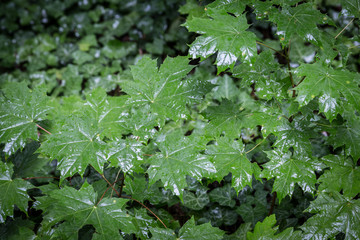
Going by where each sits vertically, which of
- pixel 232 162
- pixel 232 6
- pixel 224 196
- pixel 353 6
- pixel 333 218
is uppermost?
pixel 232 6

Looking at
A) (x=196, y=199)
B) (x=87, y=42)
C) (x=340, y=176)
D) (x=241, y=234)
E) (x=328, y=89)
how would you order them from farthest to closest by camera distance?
(x=87, y=42) → (x=196, y=199) → (x=241, y=234) → (x=340, y=176) → (x=328, y=89)

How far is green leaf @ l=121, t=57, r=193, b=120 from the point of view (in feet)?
5.15

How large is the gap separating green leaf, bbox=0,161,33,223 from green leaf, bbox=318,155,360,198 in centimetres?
182

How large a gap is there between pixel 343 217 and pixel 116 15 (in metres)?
3.65

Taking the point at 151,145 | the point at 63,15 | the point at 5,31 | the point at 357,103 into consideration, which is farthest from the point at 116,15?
the point at 357,103

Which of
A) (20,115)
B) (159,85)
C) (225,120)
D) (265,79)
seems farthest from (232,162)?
(20,115)

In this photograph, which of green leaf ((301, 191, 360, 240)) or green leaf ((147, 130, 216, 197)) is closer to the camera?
green leaf ((147, 130, 216, 197))

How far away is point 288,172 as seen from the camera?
1570 mm

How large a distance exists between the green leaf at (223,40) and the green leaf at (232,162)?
1.61 ft

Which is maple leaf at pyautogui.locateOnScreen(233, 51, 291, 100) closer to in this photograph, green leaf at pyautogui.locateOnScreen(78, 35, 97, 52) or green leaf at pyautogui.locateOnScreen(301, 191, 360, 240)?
green leaf at pyautogui.locateOnScreen(301, 191, 360, 240)

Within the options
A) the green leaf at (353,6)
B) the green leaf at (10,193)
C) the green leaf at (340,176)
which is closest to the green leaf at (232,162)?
the green leaf at (340,176)

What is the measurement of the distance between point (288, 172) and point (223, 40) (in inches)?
34.0

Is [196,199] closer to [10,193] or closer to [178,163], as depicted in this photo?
[178,163]

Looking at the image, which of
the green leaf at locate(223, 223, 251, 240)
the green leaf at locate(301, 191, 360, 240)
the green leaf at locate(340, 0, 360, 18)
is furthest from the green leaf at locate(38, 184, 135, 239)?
the green leaf at locate(340, 0, 360, 18)
